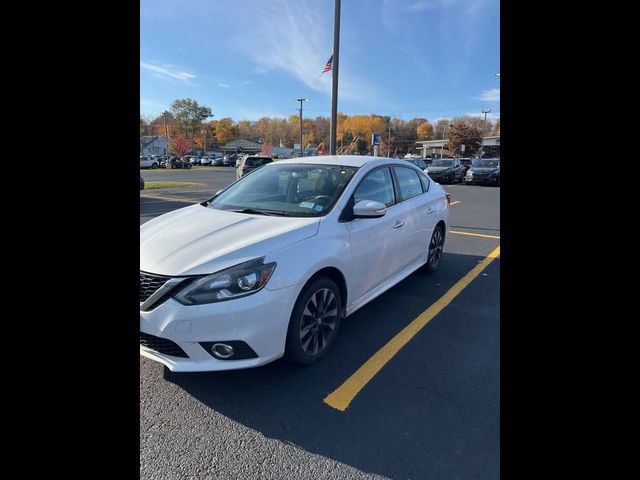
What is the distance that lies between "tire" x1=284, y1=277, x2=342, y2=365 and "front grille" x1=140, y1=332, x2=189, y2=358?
0.72 meters

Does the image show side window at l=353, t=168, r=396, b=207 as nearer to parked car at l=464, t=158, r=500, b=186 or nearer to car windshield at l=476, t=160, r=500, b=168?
parked car at l=464, t=158, r=500, b=186

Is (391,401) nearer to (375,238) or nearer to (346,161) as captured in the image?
(375,238)

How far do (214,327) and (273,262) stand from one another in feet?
1.80

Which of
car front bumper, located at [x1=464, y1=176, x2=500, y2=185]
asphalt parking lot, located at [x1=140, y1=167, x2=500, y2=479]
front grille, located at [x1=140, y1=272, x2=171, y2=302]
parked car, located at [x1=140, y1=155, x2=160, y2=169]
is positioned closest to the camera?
asphalt parking lot, located at [x1=140, y1=167, x2=500, y2=479]

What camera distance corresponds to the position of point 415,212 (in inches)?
173

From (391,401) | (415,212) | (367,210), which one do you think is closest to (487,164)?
(415,212)

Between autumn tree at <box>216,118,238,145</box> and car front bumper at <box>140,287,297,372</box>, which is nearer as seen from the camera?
car front bumper at <box>140,287,297,372</box>

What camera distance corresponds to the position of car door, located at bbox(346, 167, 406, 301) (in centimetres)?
334

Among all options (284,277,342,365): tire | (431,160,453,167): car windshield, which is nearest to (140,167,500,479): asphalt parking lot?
(284,277,342,365): tire
